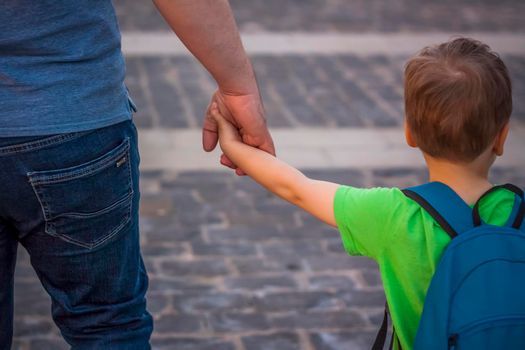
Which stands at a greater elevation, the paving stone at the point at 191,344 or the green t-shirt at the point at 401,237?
the green t-shirt at the point at 401,237

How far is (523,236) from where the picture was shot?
1.99 m

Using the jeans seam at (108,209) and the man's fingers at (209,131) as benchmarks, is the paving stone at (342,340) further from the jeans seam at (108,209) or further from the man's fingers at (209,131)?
the jeans seam at (108,209)

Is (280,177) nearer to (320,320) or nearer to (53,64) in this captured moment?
(53,64)

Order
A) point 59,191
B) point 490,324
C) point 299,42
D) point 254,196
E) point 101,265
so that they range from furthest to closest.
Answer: point 299,42, point 254,196, point 101,265, point 59,191, point 490,324

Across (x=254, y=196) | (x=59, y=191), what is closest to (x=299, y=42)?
(x=254, y=196)

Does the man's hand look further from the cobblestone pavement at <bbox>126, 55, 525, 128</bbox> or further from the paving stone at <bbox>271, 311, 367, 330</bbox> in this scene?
the cobblestone pavement at <bbox>126, 55, 525, 128</bbox>

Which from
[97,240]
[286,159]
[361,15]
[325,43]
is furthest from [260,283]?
[361,15]

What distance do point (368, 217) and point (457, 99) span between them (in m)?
0.34

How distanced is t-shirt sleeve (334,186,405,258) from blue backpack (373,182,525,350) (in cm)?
16

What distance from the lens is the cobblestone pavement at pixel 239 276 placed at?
12.1 feet

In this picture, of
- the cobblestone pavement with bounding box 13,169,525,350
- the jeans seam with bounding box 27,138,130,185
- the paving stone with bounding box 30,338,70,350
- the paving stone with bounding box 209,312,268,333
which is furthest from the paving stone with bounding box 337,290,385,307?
the jeans seam with bounding box 27,138,130,185

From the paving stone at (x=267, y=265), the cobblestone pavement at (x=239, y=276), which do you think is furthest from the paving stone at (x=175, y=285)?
the paving stone at (x=267, y=265)

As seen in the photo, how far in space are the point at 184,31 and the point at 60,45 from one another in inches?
12.3

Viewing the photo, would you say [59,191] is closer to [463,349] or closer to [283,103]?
[463,349]
